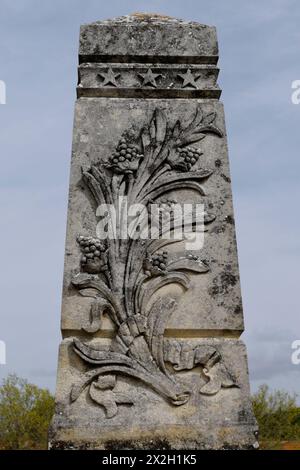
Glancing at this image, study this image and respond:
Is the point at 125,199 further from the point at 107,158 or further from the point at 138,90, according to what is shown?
the point at 138,90

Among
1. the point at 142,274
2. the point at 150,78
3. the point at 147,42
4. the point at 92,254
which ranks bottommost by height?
the point at 142,274

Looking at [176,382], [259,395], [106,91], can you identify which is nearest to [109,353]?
[176,382]

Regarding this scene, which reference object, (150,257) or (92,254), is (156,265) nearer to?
(150,257)

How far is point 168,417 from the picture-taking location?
166 inches

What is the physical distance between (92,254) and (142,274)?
0.44m

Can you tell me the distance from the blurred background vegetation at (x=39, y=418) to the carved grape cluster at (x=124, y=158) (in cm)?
1735

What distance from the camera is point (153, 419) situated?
4.20 metres

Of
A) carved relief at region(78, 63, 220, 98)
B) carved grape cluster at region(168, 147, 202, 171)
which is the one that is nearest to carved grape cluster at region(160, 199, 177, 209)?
carved grape cluster at region(168, 147, 202, 171)

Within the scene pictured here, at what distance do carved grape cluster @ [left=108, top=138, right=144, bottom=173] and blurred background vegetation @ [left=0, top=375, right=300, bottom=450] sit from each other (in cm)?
1735

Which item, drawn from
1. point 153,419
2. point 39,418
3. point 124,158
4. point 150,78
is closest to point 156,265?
point 124,158

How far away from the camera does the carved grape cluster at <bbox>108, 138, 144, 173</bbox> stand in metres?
4.90

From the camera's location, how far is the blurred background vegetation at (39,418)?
20.8 metres

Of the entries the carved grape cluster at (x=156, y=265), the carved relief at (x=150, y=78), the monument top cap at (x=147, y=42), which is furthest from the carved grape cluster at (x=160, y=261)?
the monument top cap at (x=147, y=42)

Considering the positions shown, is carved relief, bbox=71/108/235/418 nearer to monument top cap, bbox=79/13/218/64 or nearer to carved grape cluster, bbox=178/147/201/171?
carved grape cluster, bbox=178/147/201/171
